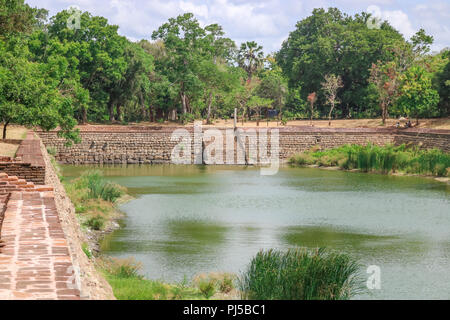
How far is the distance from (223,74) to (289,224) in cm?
3735

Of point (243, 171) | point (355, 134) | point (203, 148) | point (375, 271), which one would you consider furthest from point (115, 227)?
point (355, 134)

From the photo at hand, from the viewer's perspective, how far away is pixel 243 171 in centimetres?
4259

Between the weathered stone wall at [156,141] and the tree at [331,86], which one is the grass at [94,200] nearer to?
the weathered stone wall at [156,141]

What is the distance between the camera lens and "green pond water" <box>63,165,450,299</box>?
1636cm

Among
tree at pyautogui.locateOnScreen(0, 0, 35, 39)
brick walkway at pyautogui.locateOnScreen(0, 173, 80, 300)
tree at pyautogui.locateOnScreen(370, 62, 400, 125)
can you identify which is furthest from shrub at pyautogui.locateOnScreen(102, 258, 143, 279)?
tree at pyautogui.locateOnScreen(370, 62, 400, 125)

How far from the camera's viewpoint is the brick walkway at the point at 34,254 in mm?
7324

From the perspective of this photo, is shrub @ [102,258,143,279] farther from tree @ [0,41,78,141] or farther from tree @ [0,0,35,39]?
tree @ [0,41,78,141]

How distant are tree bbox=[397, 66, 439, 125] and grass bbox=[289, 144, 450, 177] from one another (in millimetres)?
7732

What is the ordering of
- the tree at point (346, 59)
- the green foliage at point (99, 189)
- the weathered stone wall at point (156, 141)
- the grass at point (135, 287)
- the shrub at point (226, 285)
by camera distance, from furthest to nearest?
the tree at point (346, 59), the weathered stone wall at point (156, 141), the green foliage at point (99, 189), the shrub at point (226, 285), the grass at point (135, 287)

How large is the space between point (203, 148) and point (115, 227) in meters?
27.2

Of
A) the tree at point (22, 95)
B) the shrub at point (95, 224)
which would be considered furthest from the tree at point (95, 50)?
the shrub at point (95, 224)

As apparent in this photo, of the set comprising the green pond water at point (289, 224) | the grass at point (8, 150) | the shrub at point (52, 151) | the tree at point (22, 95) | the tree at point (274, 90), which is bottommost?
the green pond water at point (289, 224)

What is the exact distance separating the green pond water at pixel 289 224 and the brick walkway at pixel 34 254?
3.78m
